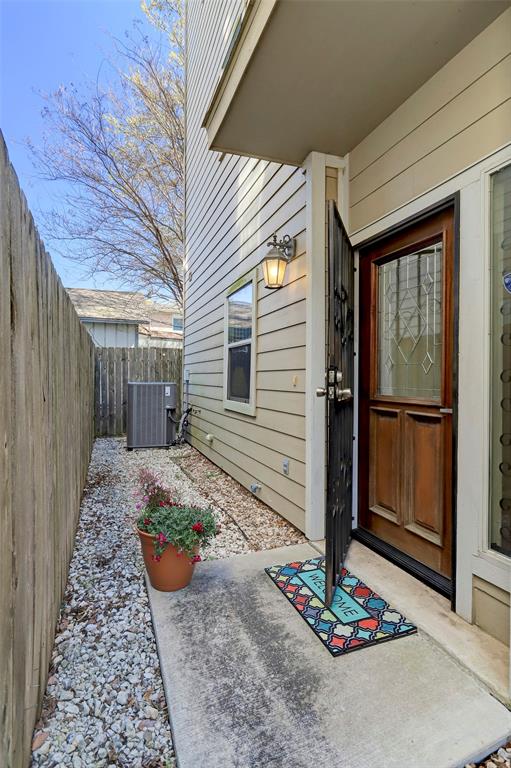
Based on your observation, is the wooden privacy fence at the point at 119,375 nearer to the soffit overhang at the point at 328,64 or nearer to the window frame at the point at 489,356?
the soffit overhang at the point at 328,64

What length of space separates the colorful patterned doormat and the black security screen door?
0.08 m

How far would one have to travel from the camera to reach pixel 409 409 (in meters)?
2.29

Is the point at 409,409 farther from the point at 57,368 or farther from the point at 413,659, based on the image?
the point at 57,368

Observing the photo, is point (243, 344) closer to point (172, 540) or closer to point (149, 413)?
point (172, 540)

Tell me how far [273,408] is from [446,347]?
1675 millimetres

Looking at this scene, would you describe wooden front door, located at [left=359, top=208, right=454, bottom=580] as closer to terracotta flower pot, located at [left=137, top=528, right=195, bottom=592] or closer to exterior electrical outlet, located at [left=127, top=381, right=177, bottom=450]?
terracotta flower pot, located at [left=137, top=528, right=195, bottom=592]

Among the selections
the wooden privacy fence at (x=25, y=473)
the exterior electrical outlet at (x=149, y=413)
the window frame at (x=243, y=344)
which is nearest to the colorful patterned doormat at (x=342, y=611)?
the wooden privacy fence at (x=25, y=473)

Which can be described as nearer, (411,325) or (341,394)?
(341,394)

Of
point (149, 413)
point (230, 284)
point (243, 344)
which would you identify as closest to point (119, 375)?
point (149, 413)

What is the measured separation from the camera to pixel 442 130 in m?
1.97

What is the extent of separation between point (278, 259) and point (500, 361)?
1.89m

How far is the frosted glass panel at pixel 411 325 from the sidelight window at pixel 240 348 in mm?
1585

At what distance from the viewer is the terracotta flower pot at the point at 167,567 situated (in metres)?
2.01

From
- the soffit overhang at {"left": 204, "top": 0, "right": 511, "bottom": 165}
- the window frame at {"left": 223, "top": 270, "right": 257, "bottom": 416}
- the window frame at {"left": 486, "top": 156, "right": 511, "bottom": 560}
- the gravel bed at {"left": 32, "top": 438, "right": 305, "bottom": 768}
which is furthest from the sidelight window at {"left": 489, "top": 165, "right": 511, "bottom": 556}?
the window frame at {"left": 223, "top": 270, "right": 257, "bottom": 416}
